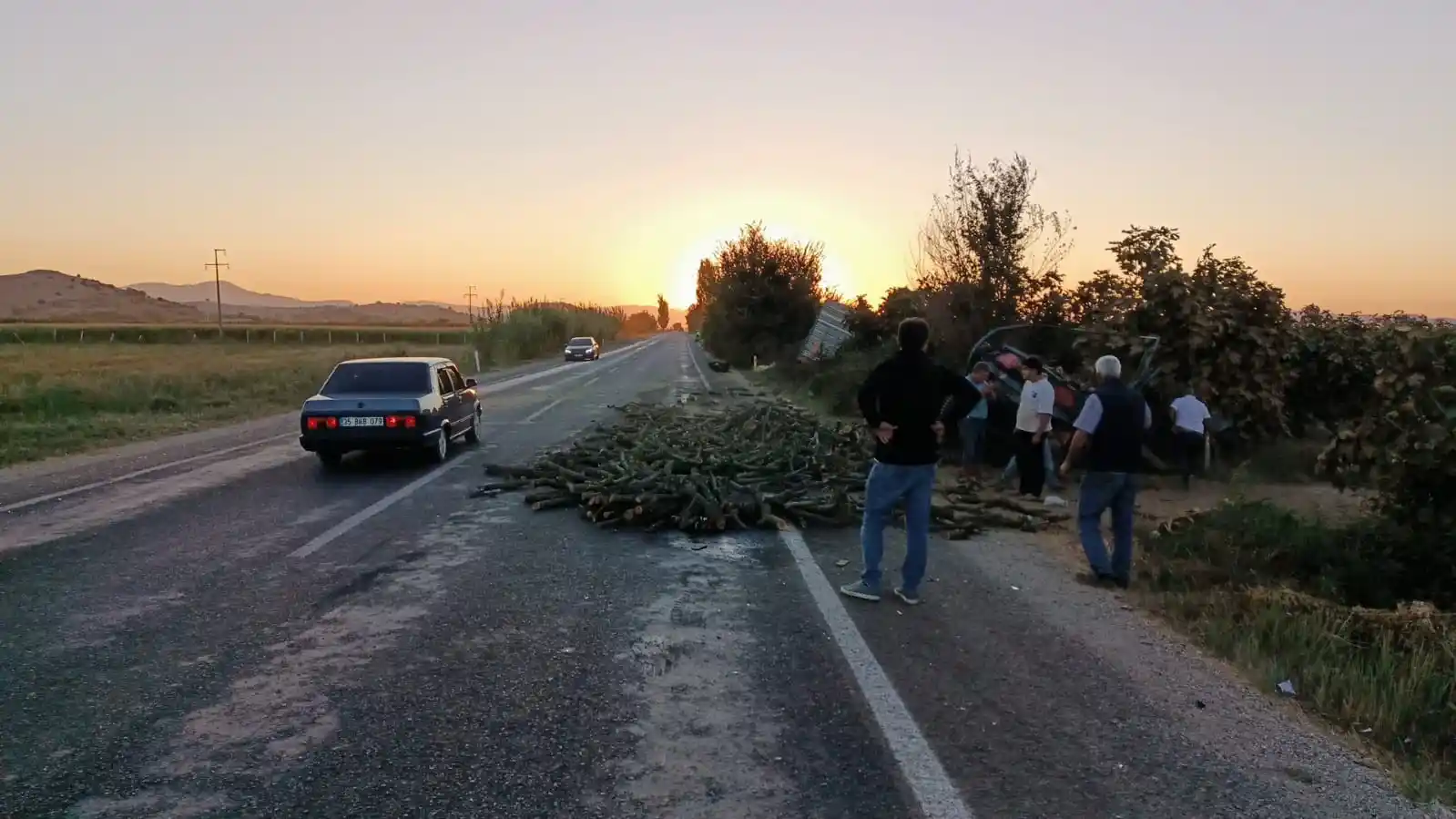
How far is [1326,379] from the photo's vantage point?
14.9 m

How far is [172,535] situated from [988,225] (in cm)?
1486

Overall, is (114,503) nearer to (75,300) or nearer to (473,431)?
(473,431)

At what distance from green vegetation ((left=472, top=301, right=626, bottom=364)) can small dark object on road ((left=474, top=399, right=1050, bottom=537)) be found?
1642 inches

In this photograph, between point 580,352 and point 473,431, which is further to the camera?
point 580,352

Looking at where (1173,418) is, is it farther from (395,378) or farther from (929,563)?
(395,378)

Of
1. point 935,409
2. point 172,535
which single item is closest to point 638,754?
point 935,409

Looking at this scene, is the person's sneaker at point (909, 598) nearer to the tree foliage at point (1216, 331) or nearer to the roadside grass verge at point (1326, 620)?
the roadside grass verge at point (1326, 620)


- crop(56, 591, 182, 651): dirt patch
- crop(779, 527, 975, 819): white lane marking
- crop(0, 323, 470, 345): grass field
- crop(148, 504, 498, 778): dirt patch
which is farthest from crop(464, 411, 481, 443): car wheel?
crop(0, 323, 470, 345): grass field

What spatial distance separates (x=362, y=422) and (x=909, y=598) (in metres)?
8.05

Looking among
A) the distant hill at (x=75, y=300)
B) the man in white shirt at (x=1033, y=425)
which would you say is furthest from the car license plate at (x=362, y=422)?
the distant hill at (x=75, y=300)

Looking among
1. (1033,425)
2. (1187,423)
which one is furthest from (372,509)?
(1187,423)

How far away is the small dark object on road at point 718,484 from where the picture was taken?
9188 mm

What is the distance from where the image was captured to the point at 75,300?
17062 centimetres

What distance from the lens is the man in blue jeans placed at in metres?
7.10
